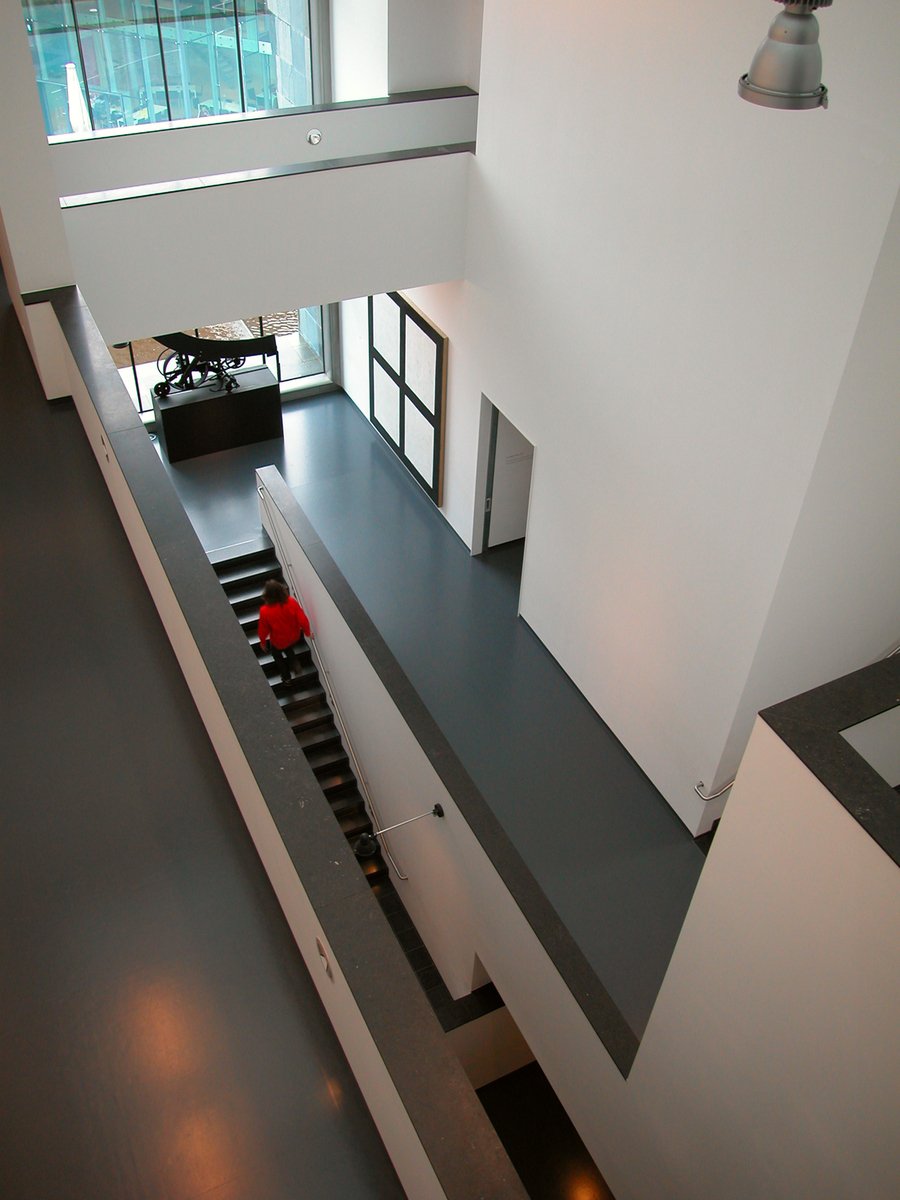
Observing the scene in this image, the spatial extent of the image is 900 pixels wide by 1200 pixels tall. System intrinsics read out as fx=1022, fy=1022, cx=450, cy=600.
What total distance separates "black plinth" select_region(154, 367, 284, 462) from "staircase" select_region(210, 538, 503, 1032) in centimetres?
209

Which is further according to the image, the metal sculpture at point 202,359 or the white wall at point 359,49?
the metal sculpture at point 202,359

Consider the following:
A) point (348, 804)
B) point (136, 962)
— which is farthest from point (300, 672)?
point (136, 962)

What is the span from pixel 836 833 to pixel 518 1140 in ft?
20.5

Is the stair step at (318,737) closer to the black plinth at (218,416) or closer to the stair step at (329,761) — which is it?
the stair step at (329,761)

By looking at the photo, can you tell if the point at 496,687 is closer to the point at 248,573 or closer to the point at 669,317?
the point at 248,573

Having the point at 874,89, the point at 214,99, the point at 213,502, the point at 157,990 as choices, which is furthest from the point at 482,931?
the point at 214,99

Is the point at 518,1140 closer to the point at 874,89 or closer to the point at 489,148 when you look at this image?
the point at 874,89

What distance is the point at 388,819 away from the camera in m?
9.12

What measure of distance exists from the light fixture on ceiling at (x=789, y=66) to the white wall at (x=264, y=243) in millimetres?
5199

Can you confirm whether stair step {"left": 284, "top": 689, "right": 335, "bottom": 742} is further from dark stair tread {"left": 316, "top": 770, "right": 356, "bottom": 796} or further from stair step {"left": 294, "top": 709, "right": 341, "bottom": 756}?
dark stair tread {"left": 316, "top": 770, "right": 356, "bottom": 796}

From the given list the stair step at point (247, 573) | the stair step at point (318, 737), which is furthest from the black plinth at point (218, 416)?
the stair step at point (318, 737)

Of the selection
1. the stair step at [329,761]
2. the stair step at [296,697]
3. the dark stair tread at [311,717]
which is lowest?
the stair step at [329,761]

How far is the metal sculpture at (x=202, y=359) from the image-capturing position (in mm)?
11961

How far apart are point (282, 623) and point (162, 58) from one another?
21.4ft
